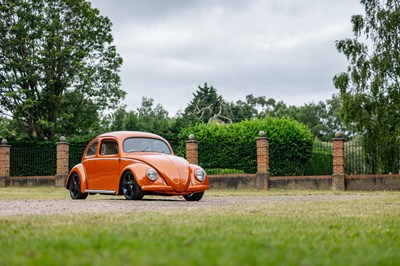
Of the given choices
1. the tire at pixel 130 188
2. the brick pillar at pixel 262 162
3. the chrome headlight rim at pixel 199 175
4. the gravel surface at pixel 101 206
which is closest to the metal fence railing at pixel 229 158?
the brick pillar at pixel 262 162

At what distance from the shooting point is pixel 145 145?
1450 cm

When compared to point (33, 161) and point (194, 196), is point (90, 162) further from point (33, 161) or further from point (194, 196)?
point (33, 161)

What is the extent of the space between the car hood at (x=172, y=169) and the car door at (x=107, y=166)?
0.79 m

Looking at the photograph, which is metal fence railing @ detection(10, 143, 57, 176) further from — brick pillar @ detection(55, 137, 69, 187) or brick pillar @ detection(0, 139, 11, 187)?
brick pillar @ detection(55, 137, 69, 187)

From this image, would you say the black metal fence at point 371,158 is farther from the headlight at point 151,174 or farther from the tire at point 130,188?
the headlight at point 151,174

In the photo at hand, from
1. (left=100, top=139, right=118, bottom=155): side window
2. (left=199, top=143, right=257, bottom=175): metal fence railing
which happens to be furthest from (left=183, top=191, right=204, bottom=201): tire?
(left=199, top=143, right=257, bottom=175): metal fence railing

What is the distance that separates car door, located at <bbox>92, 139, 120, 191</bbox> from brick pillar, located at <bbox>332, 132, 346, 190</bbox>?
11244 mm

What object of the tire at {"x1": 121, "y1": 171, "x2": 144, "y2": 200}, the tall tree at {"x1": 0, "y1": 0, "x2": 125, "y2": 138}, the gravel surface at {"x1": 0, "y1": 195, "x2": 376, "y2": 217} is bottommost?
the gravel surface at {"x1": 0, "y1": 195, "x2": 376, "y2": 217}

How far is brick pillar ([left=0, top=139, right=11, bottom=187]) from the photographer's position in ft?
97.2

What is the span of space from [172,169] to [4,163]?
1889 cm

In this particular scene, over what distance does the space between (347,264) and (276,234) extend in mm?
Answer: 1844

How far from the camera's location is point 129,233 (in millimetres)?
5680

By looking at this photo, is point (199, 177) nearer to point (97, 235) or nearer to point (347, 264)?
point (97, 235)

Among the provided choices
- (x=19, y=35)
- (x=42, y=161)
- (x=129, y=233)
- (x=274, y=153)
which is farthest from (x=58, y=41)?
(x=129, y=233)
